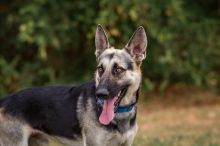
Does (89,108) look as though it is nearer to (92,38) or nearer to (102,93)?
(102,93)

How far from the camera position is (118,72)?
771 centimetres

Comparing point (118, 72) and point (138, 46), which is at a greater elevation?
point (138, 46)

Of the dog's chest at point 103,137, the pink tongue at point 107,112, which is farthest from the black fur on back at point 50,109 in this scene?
the pink tongue at point 107,112

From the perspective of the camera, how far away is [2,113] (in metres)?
8.10

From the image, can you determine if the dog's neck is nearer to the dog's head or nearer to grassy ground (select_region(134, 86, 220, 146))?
the dog's head

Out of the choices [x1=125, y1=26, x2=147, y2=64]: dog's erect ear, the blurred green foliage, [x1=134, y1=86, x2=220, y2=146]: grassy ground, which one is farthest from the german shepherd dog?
the blurred green foliage

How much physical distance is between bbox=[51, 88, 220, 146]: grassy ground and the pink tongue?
130 inches

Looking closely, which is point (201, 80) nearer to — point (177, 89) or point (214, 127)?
point (177, 89)

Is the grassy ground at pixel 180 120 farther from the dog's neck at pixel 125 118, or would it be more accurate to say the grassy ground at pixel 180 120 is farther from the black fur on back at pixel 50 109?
the black fur on back at pixel 50 109

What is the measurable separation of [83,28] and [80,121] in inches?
298

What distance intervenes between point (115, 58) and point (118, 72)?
0.18 m

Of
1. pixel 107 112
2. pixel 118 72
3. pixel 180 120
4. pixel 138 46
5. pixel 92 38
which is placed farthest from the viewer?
pixel 92 38

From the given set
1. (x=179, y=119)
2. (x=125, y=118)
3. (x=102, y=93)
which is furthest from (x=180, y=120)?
(x=102, y=93)

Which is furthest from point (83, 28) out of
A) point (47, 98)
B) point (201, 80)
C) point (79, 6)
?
point (47, 98)
